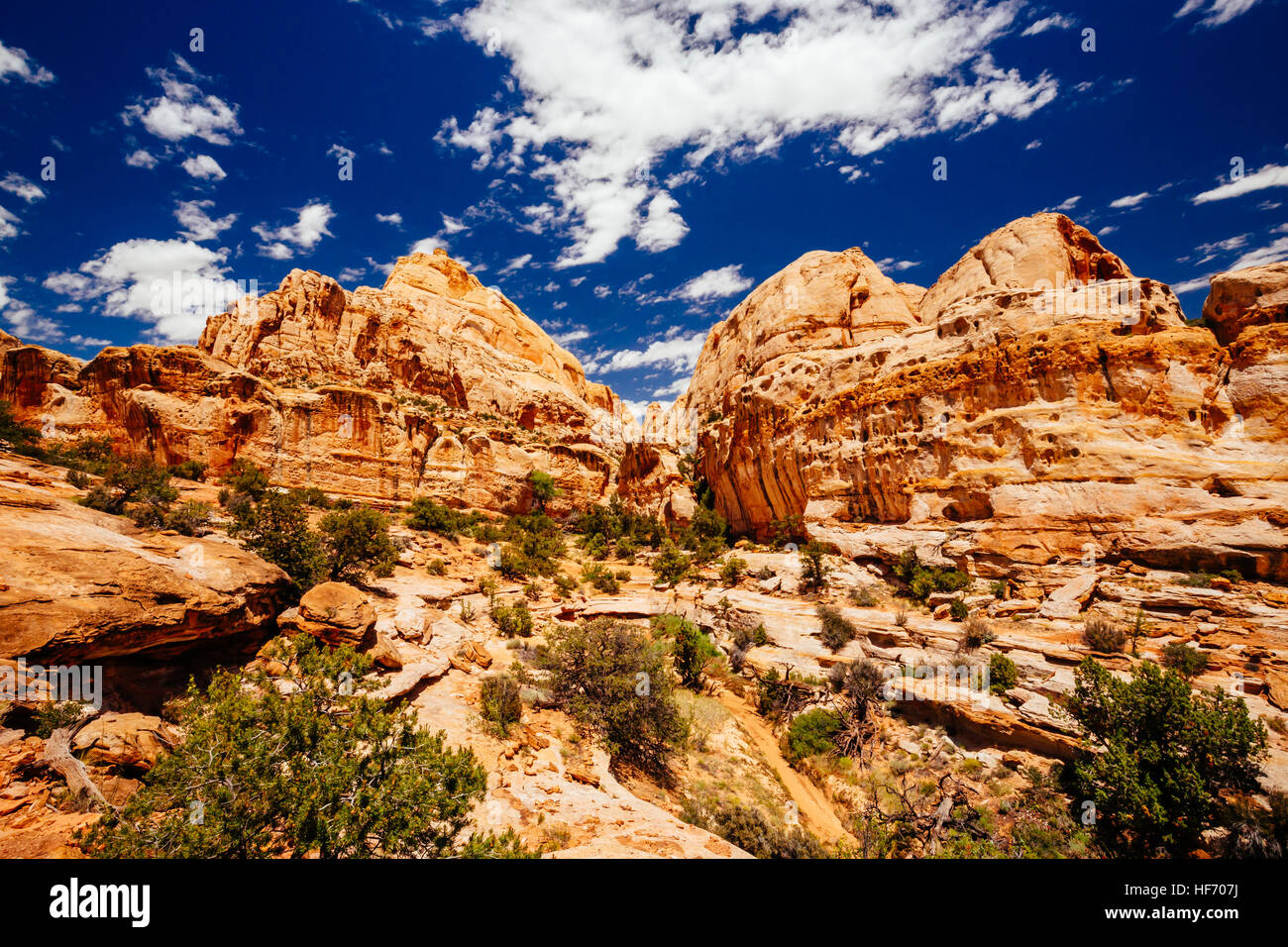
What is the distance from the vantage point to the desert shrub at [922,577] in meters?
16.0

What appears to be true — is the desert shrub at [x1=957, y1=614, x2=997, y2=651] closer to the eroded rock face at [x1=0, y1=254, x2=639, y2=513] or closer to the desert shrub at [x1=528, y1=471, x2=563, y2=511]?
the eroded rock face at [x1=0, y1=254, x2=639, y2=513]

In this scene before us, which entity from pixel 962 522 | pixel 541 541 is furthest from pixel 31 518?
pixel 962 522

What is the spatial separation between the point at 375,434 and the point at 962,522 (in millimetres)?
30228

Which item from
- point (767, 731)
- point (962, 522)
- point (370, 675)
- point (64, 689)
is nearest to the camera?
point (64, 689)

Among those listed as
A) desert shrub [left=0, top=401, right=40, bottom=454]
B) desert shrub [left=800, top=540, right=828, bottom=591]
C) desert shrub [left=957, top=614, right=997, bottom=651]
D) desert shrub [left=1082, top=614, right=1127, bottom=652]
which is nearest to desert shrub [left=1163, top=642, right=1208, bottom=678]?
desert shrub [left=1082, top=614, right=1127, bottom=652]

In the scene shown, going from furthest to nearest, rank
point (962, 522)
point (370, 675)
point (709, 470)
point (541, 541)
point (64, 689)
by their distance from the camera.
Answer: point (709, 470) → point (541, 541) → point (962, 522) → point (370, 675) → point (64, 689)

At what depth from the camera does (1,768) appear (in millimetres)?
5555

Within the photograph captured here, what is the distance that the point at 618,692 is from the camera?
10.5 metres

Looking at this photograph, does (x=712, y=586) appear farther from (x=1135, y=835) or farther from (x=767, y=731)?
(x=1135, y=835)

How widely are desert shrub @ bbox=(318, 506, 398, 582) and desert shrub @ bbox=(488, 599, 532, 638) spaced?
4.35 meters

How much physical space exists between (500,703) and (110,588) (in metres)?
6.72

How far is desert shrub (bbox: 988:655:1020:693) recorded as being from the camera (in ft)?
36.4

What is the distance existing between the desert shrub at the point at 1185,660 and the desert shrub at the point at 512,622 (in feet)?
53.2

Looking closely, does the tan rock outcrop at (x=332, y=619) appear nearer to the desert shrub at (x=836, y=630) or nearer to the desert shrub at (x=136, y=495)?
the desert shrub at (x=136, y=495)
